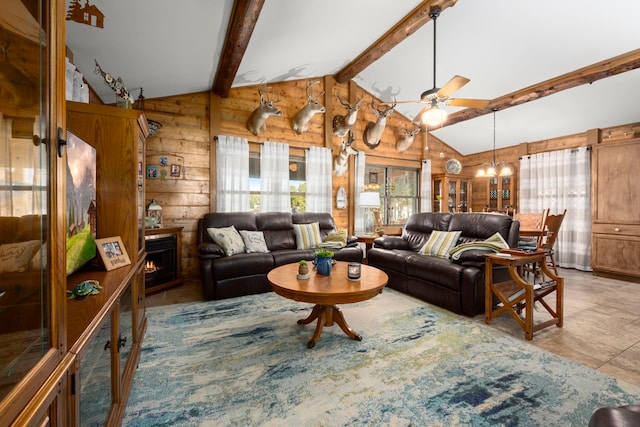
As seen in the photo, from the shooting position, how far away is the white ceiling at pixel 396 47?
2.38 metres

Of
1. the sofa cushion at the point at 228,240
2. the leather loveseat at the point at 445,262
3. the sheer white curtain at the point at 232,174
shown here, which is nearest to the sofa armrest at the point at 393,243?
the leather loveseat at the point at 445,262

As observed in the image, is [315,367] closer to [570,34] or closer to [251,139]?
[251,139]

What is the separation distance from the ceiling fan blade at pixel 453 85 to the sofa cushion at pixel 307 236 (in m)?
2.45

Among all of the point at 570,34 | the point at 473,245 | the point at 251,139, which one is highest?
the point at 570,34

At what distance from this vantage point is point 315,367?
187 cm

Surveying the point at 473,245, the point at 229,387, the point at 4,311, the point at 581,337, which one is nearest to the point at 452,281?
the point at 473,245

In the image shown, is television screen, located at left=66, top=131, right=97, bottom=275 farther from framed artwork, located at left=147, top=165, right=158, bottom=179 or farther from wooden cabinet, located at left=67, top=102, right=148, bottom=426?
framed artwork, located at left=147, top=165, right=158, bottom=179

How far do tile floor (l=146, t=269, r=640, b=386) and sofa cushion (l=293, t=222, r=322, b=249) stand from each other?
1508 mm

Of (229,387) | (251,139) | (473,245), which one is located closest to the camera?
(229,387)

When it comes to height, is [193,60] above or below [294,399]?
above

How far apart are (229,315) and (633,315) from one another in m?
4.04

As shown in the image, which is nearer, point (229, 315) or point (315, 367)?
point (315, 367)

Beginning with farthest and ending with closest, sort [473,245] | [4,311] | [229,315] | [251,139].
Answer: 1. [251,139]
2. [473,245]
3. [229,315]
4. [4,311]

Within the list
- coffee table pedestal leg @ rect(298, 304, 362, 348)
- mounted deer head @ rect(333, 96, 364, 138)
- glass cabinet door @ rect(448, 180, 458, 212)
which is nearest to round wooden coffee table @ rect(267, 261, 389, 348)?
coffee table pedestal leg @ rect(298, 304, 362, 348)
